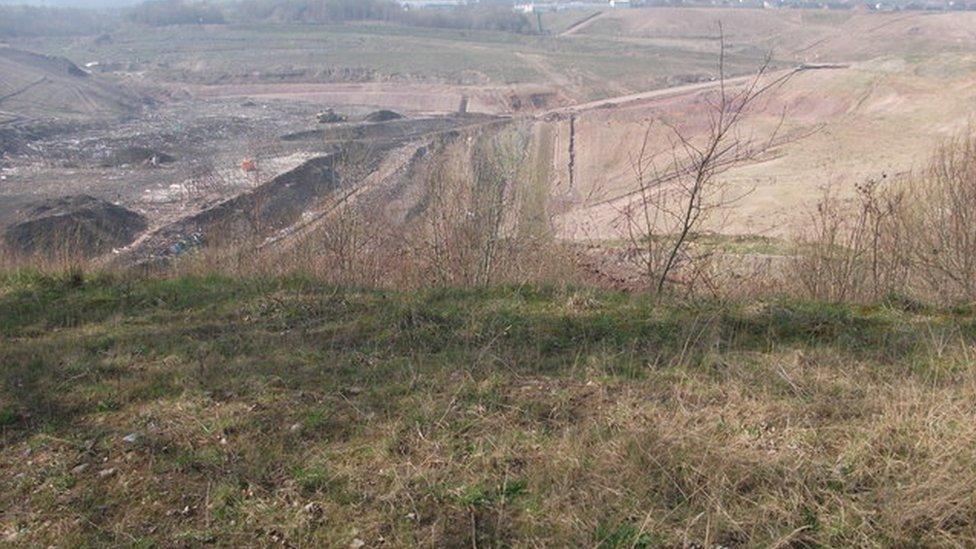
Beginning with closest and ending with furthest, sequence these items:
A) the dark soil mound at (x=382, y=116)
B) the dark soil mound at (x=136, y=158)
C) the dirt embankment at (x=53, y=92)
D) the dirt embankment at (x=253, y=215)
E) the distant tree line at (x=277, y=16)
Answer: the dirt embankment at (x=253, y=215) < the dark soil mound at (x=136, y=158) < the dirt embankment at (x=53, y=92) < the dark soil mound at (x=382, y=116) < the distant tree line at (x=277, y=16)

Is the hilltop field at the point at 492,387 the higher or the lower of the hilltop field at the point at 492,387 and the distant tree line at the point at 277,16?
the lower

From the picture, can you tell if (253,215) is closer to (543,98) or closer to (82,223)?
(82,223)

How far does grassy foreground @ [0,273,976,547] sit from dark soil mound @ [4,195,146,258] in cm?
1099

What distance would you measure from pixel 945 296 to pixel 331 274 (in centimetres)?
603

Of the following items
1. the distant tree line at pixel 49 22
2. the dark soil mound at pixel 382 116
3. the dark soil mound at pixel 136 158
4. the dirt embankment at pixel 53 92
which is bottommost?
the dark soil mound at pixel 136 158

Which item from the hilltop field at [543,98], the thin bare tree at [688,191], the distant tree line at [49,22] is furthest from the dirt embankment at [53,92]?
the thin bare tree at [688,191]

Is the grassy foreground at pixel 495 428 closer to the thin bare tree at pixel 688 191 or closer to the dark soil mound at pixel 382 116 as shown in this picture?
the thin bare tree at pixel 688 191

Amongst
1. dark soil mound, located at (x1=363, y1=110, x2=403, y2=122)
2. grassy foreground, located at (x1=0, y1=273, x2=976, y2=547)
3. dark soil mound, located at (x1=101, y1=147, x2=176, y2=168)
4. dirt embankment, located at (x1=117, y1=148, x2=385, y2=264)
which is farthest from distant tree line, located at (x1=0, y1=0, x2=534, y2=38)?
grassy foreground, located at (x1=0, y1=273, x2=976, y2=547)

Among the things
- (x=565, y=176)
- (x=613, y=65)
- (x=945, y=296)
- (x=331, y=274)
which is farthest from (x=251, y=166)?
(x=613, y=65)

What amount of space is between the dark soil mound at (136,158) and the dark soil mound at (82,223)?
21.7ft

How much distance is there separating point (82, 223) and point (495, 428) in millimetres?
16414

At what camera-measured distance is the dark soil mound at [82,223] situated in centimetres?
1540

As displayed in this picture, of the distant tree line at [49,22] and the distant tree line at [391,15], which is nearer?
the distant tree line at [49,22]

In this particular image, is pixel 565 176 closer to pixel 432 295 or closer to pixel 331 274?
pixel 331 274
